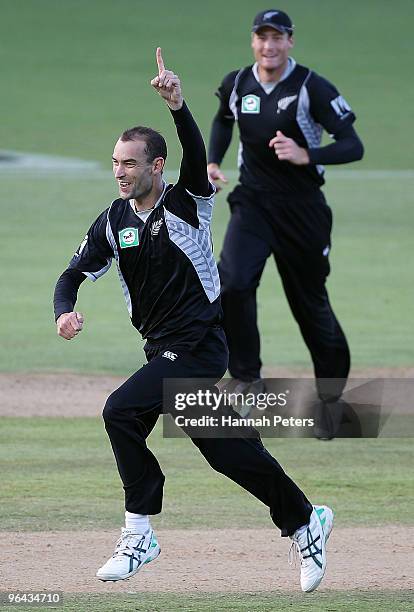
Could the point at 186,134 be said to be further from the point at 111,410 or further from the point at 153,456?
the point at 153,456

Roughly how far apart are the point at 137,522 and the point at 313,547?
78 cm

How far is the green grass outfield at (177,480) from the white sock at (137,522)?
140 cm

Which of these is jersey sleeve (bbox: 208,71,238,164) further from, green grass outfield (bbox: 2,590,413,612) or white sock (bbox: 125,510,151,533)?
green grass outfield (bbox: 2,590,413,612)

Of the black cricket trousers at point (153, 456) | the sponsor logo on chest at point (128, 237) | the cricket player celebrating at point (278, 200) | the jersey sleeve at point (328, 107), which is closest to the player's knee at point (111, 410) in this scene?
the black cricket trousers at point (153, 456)

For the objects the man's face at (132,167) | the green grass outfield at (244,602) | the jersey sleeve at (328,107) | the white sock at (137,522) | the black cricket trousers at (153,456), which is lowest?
the green grass outfield at (244,602)

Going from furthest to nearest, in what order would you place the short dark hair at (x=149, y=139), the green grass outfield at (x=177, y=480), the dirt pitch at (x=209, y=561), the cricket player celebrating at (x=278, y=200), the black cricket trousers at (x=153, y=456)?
the cricket player celebrating at (x=278, y=200) → the green grass outfield at (x=177, y=480) → the dirt pitch at (x=209, y=561) → the short dark hair at (x=149, y=139) → the black cricket trousers at (x=153, y=456)

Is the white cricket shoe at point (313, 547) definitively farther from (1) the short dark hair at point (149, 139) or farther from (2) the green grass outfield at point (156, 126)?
(2) the green grass outfield at point (156, 126)

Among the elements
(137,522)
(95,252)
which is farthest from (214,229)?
(137,522)

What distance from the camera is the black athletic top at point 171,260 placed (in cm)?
633

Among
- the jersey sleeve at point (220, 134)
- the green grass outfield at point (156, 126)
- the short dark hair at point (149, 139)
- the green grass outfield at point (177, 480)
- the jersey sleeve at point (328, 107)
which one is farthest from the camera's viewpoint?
the green grass outfield at point (156, 126)

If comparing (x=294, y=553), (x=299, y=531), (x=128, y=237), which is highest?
(x=128, y=237)

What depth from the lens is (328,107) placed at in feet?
31.8

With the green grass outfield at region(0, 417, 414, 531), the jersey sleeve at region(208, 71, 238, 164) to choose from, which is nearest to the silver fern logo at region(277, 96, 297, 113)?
the jersey sleeve at region(208, 71, 238, 164)

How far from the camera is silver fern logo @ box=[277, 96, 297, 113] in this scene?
9.81 metres
